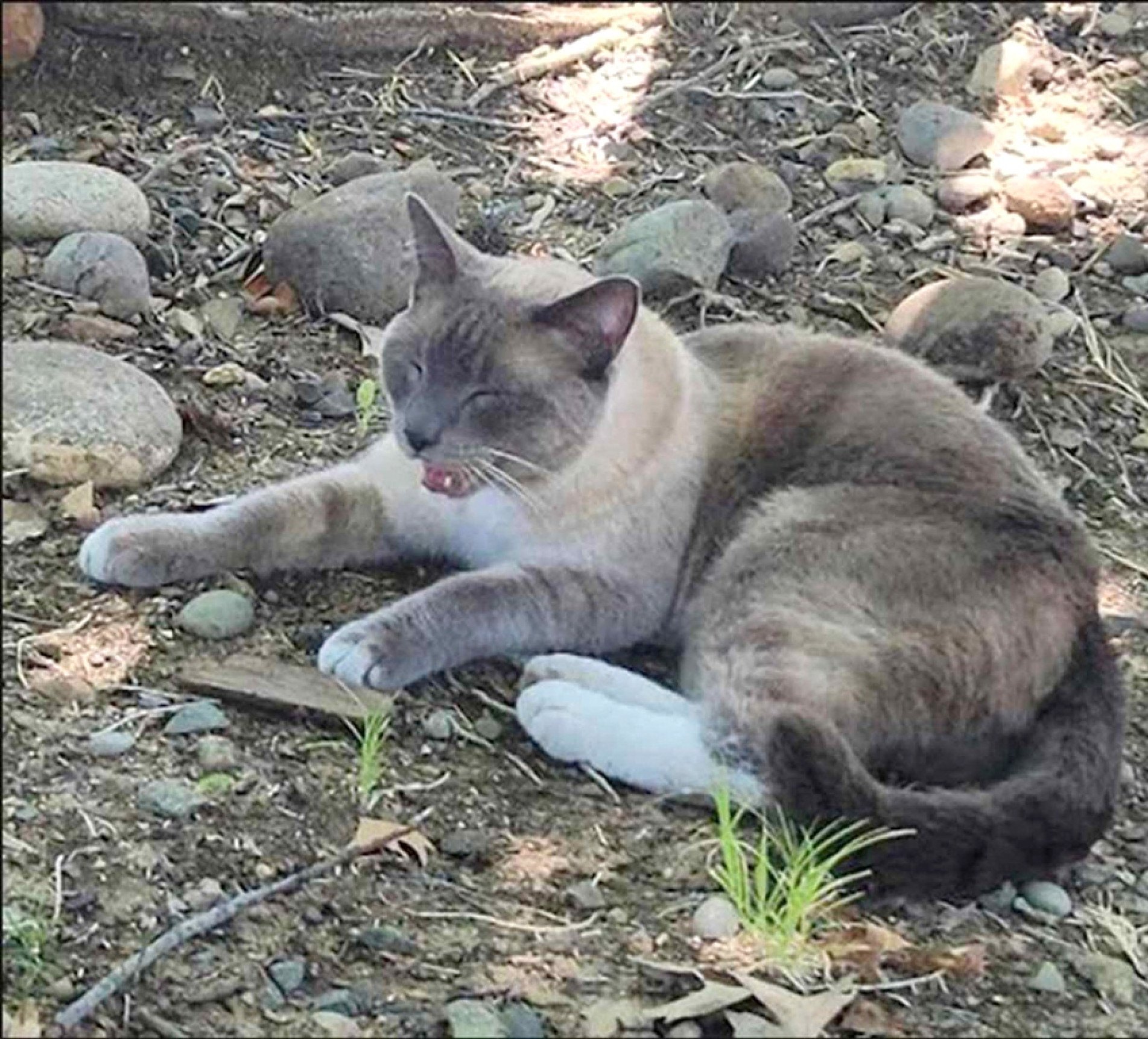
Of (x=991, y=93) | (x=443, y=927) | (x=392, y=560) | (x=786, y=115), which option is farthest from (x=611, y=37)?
(x=443, y=927)

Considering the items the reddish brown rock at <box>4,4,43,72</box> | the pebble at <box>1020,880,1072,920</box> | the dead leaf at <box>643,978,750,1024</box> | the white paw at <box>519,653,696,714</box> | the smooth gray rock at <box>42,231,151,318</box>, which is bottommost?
the smooth gray rock at <box>42,231,151,318</box>

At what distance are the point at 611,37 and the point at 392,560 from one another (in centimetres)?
238

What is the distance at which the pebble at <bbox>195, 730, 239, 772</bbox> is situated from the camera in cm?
304

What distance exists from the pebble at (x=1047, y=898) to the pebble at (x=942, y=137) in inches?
106

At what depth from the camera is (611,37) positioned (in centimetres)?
570

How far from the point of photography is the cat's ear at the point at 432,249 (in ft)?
11.8

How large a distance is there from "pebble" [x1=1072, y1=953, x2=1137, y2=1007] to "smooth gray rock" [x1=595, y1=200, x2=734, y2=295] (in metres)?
1.97

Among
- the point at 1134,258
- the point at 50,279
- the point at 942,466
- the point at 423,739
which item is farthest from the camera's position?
the point at 1134,258

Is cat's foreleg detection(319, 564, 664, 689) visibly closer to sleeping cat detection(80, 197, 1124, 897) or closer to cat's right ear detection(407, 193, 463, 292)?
sleeping cat detection(80, 197, 1124, 897)

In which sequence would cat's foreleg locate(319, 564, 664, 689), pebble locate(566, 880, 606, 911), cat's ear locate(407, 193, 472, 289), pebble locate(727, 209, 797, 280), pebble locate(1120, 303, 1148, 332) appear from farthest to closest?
pebble locate(1120, 303, 1148, 332) → pebble locate(727, 209, 797, 280) → cat's ear locate(407, 193, 472, 289) → cat's foreleg locate(319, 564, 664, 689) → pebble locate(566, 880, 606, 911)

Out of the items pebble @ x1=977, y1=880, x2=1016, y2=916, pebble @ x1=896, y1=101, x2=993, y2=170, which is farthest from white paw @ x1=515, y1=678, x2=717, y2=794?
pebble @ x1=896, y1=101, x2=993, y2=170

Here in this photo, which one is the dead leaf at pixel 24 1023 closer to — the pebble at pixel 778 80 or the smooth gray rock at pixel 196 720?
the smooth gray rock at pixel 196 720

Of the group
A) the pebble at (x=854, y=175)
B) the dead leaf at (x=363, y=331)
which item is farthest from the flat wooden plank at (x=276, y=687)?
the pebble at (x=854, y=175)

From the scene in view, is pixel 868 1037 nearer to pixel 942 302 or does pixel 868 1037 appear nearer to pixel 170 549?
pixel 170 549
